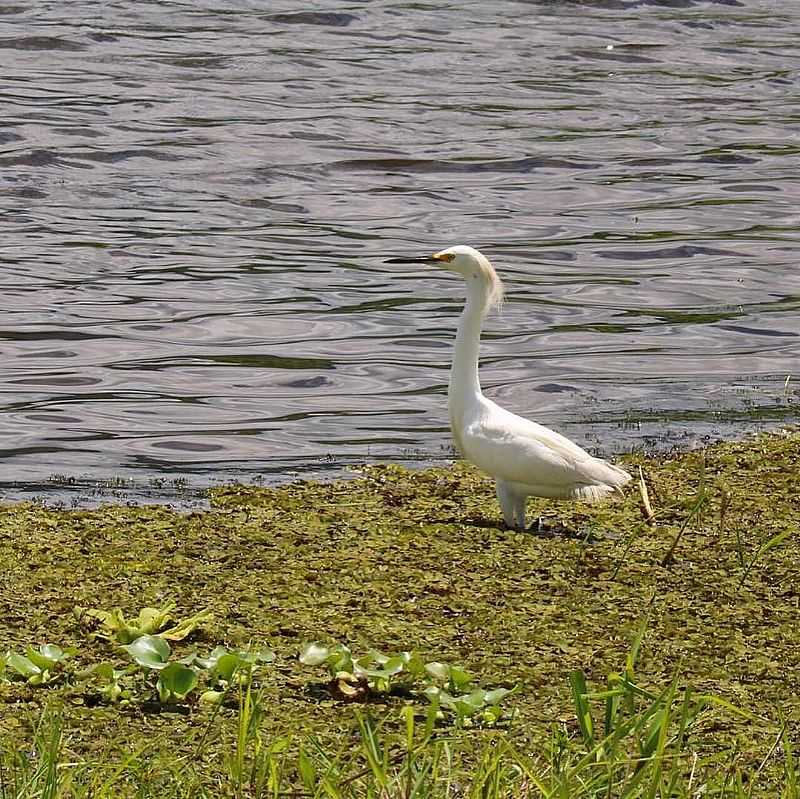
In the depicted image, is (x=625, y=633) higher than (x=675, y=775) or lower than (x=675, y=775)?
lower

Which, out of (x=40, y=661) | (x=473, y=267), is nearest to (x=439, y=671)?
(x=40, y=661)

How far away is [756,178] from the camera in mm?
12625

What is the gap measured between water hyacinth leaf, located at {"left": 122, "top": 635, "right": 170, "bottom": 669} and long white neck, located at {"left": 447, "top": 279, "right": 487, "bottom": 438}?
83.2 inches

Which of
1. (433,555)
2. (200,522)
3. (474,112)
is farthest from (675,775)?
(474,112)

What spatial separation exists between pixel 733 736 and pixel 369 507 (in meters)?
2.21

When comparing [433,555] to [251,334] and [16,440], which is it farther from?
[251,334]

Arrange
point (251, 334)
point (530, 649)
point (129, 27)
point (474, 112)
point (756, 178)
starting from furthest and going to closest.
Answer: point (129, 27)
point (474, 112)
point (756, 178)
point (251, 334)
point (530, 649)

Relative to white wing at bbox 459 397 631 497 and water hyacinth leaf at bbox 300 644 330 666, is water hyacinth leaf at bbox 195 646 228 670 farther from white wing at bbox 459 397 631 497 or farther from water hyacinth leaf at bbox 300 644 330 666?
white wing at bbox 459 397 631 497

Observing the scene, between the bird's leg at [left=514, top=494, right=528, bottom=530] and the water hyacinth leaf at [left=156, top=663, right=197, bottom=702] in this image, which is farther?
the bird's leg at [left=514, top=494, right=528, bottom=530]

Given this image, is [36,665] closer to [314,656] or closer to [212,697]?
[212,697]

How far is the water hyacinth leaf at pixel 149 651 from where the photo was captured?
12.6 ft

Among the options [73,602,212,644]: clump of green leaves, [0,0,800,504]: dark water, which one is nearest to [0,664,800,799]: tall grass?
[73,602,212,644]: clump of green leaves

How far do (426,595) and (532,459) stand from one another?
83 cm

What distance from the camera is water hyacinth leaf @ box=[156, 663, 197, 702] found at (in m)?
3.79
